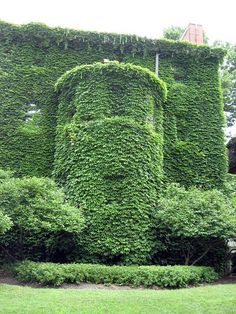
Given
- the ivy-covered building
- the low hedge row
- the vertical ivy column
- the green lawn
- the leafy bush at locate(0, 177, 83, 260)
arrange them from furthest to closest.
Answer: the ivy-covered building
the vertical ivy column
the leafy bush at locate(0, 177, 83, 260)
the low hedge row
the green lawn

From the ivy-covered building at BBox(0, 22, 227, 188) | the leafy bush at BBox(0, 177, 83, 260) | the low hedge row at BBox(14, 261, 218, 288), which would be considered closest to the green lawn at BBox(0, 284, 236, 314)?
the low hedge row at BBox(14, 261, 218, 288)

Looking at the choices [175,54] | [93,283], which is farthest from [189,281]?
[175,54]

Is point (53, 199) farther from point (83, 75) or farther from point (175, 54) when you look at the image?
point (175, 54)

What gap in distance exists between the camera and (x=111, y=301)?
9.34 m

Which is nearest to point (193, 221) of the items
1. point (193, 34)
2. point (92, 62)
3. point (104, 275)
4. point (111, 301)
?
point (104, 275)

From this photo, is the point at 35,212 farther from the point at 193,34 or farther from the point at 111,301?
the point at 193,34

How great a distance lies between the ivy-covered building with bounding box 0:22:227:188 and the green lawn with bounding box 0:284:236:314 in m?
8.22

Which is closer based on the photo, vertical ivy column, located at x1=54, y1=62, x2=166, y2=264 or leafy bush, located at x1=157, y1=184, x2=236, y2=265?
leafy bush, located at x1=157, y1=184, x2=236, y2=265

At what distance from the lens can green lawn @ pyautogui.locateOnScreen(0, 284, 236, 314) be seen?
8680 millimetres

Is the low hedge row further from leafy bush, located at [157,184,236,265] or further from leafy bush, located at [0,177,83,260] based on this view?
leafy bush, located at [157,184,236,265]

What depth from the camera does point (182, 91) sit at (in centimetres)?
2039

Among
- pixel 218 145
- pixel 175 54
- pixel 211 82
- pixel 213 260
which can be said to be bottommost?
pixel 213 260

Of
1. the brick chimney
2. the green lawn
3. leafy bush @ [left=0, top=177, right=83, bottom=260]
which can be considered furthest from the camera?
the brick chimney

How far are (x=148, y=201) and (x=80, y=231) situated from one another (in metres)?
2.75
